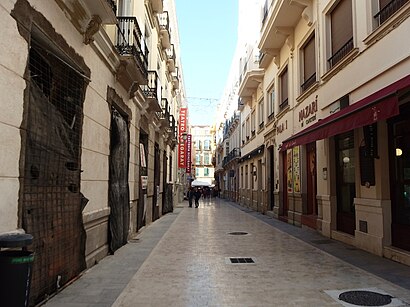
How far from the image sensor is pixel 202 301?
513 centimetres

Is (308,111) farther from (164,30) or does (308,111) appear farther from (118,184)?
(164,30)

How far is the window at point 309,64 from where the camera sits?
13378mm

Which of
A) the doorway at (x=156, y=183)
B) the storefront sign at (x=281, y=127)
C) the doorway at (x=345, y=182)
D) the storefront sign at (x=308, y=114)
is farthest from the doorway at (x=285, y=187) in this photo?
the doorway at (x=345, y=182)

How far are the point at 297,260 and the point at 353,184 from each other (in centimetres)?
314

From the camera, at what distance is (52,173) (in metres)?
5.28

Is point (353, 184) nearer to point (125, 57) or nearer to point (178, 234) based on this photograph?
point (178, 234)

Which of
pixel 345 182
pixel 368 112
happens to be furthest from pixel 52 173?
pixel 345 182

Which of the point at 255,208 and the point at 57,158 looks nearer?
the point at 57,158

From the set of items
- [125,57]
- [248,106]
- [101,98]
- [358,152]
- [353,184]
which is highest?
[248,106]

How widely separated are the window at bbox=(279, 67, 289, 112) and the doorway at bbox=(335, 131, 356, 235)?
6.19m

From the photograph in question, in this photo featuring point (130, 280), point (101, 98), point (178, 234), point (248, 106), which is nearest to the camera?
point (130, 280)

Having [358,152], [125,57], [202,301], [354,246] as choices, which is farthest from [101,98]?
[354,246]

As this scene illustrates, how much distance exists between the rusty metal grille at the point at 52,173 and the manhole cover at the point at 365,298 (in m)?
4.01

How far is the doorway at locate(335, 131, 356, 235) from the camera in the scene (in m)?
9.97
